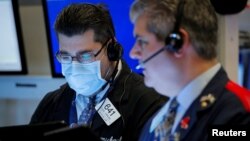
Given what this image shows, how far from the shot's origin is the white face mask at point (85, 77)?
57.5 inches

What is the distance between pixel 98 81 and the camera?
1488 millimetres

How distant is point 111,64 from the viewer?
1.51 meters

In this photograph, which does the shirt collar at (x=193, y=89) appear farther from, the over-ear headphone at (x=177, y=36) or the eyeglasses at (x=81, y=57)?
the eyeglasses at (x=81, y=57)

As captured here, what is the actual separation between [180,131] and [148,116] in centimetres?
44

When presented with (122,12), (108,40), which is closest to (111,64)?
(108,40)

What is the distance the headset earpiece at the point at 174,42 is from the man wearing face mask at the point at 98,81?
497 millimetres

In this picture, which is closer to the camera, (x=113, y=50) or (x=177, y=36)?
(x=177, y=36)

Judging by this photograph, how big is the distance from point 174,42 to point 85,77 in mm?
619

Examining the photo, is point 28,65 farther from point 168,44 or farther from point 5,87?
point 168,44

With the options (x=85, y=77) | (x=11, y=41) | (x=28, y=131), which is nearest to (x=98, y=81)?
(x=85, y=77)

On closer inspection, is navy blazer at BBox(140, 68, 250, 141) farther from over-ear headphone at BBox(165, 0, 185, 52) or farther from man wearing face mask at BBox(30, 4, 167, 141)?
man wearing face mask at BBox(30, 4, 167, 141)

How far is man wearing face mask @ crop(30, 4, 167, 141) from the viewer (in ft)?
4.65

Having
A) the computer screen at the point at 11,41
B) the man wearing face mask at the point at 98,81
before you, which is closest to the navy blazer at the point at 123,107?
the man wearing face mask at the point at 98,81

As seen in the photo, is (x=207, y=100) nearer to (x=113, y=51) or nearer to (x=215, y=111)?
(x=215, y=111)
